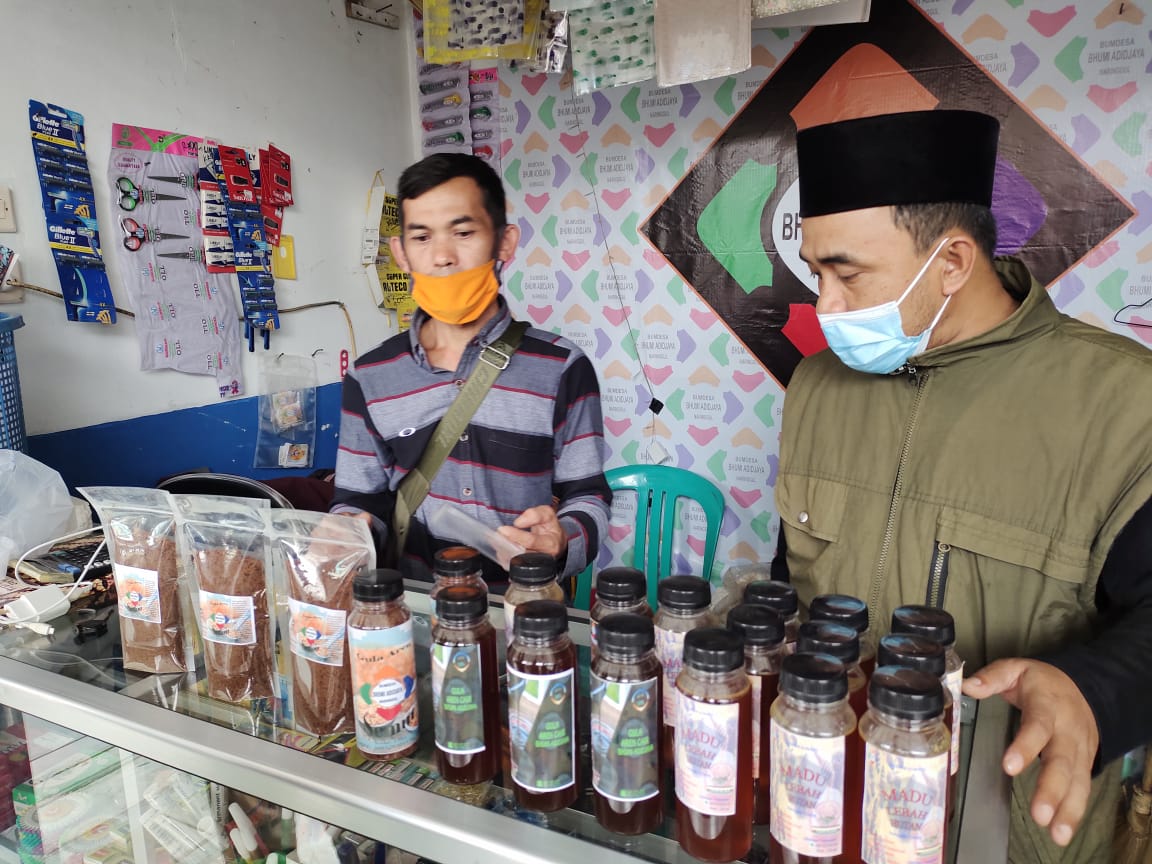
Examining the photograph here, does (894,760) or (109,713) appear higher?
Result: (894,760)

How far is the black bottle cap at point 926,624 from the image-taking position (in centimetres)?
76

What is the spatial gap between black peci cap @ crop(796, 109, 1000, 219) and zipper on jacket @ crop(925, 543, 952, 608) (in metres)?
0.56

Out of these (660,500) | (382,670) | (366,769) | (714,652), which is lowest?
(660,500)

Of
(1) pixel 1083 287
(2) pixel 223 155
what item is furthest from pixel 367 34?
(1) pixel 1083 287

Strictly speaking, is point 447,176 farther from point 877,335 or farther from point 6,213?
point 6,213

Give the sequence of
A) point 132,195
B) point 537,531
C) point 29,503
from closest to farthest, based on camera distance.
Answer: point 537,531
point 29,503
point 132,195

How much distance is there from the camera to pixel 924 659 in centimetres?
67

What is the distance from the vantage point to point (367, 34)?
3.26 meters

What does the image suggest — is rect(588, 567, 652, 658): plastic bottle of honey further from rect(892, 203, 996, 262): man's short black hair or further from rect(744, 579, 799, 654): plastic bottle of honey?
rect(892, 203, 996, 262): man's short black hair

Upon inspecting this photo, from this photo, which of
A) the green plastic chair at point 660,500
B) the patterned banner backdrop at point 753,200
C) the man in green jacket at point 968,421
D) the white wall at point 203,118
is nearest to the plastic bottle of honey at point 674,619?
the man in green jacket at point 968,421

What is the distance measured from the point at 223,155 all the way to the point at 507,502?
1.78 meters

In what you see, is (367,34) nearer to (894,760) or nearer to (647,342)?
(647,342)

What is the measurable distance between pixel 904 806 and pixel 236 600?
824 mm

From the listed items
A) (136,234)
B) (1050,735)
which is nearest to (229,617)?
(1050,735)
